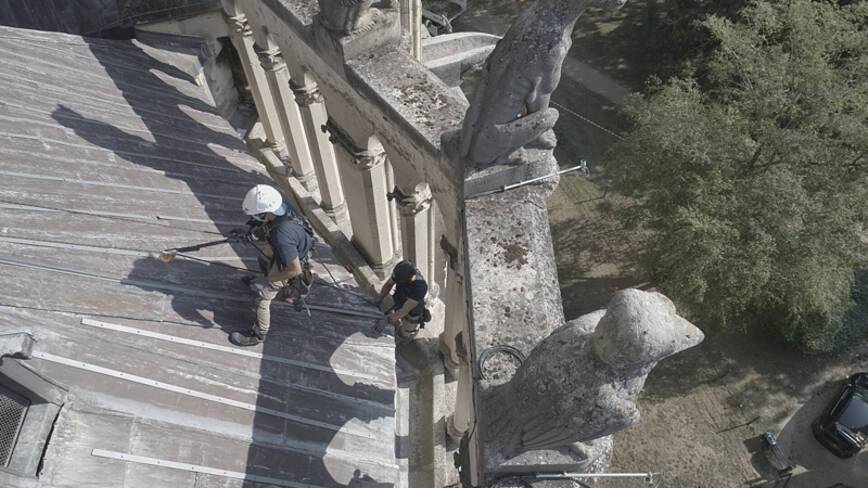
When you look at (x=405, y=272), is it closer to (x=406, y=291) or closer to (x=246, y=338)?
(x=406, y=291)

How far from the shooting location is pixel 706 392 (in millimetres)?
17109

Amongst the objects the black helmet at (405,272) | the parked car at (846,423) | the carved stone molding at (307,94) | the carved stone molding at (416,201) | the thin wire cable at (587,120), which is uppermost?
the thin wire cable at (587,120)

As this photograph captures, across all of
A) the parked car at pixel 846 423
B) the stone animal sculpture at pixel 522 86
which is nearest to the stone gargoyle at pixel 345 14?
the stone animal sculpture at pixel 522 86

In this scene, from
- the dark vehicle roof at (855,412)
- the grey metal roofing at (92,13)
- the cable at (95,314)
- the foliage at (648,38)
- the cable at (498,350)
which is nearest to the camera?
the cable at (498,350)

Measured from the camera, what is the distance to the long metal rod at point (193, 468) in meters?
5.49

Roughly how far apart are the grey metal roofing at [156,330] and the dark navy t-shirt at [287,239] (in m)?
0.94

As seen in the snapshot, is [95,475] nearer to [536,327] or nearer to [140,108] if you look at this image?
[536,327]

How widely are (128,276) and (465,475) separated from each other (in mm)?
4803

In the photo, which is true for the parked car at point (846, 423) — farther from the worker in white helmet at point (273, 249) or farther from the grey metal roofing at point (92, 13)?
the grey metal roofing at point (92, 13)

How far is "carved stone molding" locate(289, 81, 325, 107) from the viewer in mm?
11391

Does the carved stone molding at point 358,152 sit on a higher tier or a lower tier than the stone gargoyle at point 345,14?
lower

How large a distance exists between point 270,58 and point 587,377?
10.5m

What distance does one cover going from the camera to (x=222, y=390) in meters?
6.61

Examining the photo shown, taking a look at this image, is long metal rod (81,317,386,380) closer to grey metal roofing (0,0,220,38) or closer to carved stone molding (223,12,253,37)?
carved stone molding (223,12,253,37)
